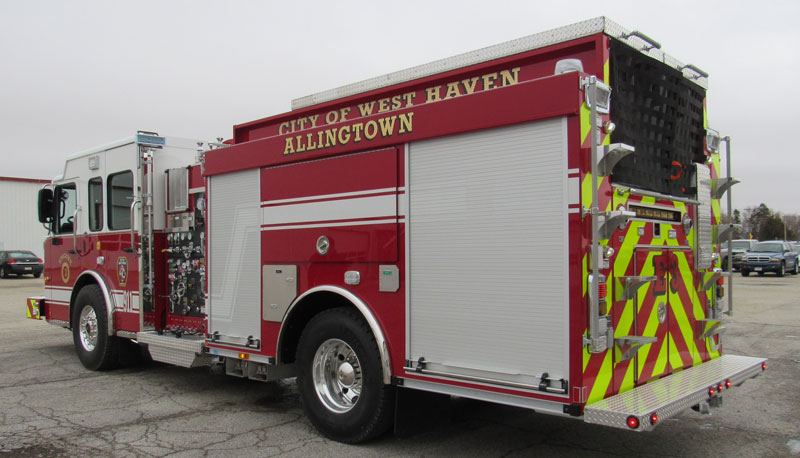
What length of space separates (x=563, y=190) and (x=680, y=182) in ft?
5.67

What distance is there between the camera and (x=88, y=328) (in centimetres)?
839

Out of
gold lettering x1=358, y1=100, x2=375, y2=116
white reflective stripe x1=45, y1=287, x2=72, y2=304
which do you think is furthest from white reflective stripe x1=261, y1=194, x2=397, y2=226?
white reflective stripe x1=45, y1=287, x2=72, y2=304

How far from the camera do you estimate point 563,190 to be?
155 inches

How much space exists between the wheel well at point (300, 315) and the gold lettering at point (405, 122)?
1.51 meters

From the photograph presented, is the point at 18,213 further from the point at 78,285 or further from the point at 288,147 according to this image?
the point at 288,147

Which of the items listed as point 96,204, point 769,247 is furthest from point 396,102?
point 769,247

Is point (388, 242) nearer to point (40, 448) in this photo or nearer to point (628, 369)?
point (628, 369)

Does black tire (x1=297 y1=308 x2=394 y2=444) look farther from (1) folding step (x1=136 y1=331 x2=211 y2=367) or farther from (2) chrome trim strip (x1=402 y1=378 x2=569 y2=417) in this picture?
(1) folding step (x1=136 y1=331 x2=211 y2=367)

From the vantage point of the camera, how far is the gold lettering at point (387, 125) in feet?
16.2

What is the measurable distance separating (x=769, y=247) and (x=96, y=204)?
29915 mm

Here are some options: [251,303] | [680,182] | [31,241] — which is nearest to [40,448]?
[251,303]

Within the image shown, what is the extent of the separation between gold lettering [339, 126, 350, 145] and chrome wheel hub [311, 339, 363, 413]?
5.36 ft

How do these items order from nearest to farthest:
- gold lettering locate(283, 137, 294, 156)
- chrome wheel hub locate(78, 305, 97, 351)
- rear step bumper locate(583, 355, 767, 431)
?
rear step bumper locate(583, 355, 767, 431) → gold lettering locate(283, 137, 294, 156) → chrome wheel hub locate(78, 305, 97, 351)

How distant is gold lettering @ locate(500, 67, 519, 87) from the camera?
16.4ft
